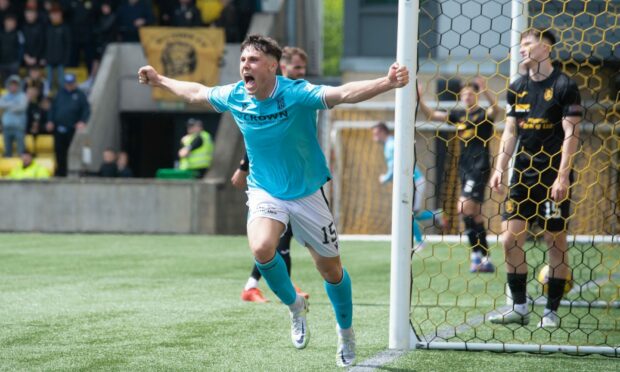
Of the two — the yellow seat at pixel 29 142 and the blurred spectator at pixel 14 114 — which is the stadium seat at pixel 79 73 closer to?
the blurred spectator at pixel 14 114

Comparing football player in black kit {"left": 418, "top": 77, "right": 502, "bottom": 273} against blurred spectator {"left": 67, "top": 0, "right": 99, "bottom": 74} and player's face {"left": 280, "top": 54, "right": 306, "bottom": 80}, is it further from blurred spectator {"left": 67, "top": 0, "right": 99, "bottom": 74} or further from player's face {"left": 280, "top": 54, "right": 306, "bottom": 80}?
blurred spectator {"left": 67, "top": 0, "right": 99, "bottom": 74}

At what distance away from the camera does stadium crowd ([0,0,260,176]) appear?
2381 cm

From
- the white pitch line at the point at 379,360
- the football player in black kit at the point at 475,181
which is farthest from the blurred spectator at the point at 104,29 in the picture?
the white pitch line at the point at 379,360

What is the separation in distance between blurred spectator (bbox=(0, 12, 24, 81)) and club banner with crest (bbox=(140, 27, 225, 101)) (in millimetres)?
3078

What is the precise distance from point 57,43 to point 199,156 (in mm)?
4574

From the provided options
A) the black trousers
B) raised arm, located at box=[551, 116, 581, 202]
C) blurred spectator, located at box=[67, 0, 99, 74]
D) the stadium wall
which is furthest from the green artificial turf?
blurred spectator, located at box=[67, 0, 99, 74]

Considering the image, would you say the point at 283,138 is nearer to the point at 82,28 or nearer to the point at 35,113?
the point at 35,113

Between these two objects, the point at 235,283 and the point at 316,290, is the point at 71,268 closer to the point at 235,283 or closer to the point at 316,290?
the point at 235,283

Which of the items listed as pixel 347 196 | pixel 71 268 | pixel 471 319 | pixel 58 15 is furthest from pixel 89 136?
pixel 471 319

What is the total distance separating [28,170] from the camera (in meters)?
22.3

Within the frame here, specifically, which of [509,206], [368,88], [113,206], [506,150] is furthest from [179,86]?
[113,206]

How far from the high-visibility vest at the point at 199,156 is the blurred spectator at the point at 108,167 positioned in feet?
4.32

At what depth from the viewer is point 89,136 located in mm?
23031

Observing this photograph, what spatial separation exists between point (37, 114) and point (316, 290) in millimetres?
14334
